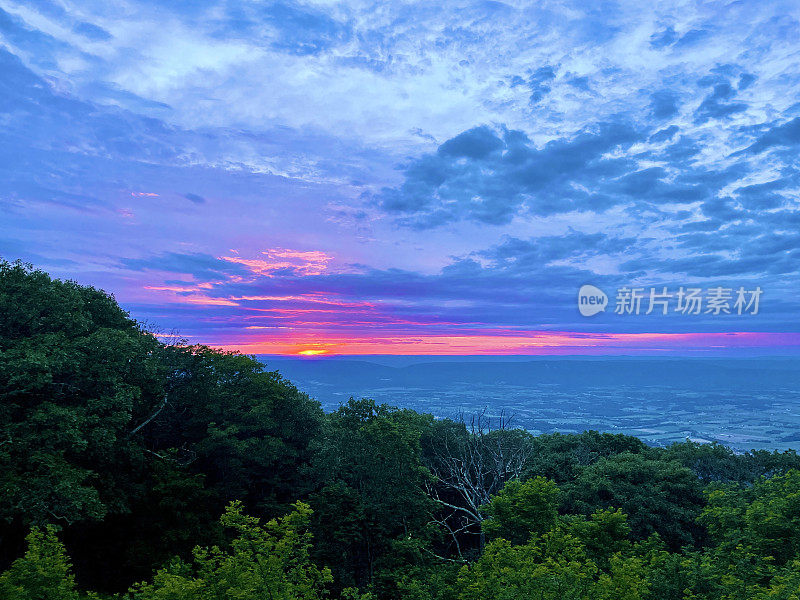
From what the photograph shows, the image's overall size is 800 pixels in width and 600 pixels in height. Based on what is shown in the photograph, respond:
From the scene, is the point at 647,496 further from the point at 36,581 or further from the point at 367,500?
the point at 36,581

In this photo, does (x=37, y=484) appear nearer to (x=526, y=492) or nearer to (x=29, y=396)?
(x=29, y=396)

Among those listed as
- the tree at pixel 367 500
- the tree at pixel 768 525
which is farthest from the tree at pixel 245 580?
the tree at pixel 768 525

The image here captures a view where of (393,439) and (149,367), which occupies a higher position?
(149,367)

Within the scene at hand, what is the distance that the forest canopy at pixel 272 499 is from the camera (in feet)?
48.2

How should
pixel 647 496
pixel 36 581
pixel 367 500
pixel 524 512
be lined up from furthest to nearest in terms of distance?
pixel 367 500
pixel 647 496
pixel 524 512
pixel 36 581

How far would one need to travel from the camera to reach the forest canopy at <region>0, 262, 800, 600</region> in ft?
48.2

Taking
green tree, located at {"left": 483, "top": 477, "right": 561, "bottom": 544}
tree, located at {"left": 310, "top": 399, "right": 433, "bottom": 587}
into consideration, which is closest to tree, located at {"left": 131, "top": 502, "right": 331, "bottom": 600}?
green tree, located at {"left": 483, "top": 477, "right": 561, "bottom": 544}

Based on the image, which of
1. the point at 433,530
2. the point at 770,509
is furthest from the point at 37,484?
the point at 770,509

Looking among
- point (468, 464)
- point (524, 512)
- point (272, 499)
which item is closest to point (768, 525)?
point (524, 512)

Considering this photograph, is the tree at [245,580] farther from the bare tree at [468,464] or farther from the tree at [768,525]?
the bare tree at [468,464]

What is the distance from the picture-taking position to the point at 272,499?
29.1 metres

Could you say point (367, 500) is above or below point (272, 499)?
above

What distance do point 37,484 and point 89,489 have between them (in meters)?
1.81

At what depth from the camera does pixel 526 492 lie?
917 inches
